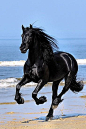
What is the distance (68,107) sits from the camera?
11070mm

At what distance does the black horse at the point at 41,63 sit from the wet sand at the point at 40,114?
42cm

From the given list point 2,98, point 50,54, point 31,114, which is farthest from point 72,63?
point 2,98


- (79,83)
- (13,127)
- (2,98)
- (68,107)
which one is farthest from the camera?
(2,98)

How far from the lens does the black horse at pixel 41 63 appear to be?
8.59m

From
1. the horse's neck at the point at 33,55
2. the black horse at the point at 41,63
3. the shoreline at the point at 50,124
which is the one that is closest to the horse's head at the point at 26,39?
the black horse at the point at 41,63

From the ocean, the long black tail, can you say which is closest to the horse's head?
the long black tail

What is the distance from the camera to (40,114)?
9961 mm

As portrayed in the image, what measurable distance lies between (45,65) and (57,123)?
4.00ft

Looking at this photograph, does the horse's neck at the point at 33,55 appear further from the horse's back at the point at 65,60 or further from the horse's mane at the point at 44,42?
the horse's back at the point at 65,60

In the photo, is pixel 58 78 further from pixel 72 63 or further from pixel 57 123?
pixel 57 123

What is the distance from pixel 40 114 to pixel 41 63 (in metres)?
1.67

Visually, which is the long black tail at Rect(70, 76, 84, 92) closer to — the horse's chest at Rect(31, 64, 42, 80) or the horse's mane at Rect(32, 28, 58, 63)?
the horse's mane at Rect(32, 28, 58, 63)

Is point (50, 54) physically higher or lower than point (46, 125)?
higher

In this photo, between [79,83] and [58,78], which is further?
[79,83]
